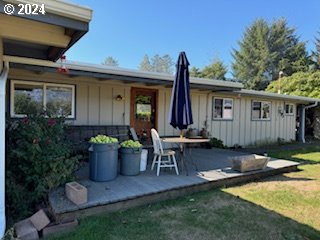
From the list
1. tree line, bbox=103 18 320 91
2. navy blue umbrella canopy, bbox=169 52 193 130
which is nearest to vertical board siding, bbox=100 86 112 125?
navy blue umbrella canopy, bbox=169 52 193 130

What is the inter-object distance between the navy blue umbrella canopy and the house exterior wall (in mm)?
2823

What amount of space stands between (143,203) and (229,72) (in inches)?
1372

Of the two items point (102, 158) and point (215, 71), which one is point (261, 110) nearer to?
point (102, 158)

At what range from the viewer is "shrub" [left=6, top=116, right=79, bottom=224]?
3.34 m

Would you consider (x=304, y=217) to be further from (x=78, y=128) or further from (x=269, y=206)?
(x=78, y=128)

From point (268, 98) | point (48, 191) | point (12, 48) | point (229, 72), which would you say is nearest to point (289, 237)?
point (48, 191)

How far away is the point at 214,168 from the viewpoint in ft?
18.2

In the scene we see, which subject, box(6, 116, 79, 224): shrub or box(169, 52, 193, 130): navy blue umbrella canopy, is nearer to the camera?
box(6, 116, 79, 224): shrub

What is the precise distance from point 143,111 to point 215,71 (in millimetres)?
28048

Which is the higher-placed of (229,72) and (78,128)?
(229,72)

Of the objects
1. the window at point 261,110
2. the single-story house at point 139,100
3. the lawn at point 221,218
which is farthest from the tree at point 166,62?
the lawn at point 221,218

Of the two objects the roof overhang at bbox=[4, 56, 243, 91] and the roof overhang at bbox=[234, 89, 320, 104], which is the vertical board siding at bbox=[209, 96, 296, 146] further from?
the roof overhang at bbox=[4, 56, 243, 91]

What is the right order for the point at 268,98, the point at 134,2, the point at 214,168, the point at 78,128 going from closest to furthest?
1. the point at 214,168
2. the point at 78,128
3. the point at 268,98
4. the point at 134,2

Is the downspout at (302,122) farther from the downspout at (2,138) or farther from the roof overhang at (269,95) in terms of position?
the downspout at (2,138)
